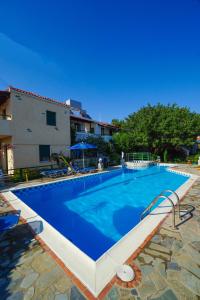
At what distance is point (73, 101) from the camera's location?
29.0m

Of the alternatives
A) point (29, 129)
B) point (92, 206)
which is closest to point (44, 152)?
point (29, 129)

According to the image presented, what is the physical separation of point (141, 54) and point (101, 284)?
17.5 metres

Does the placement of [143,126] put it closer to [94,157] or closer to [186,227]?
[94,157]

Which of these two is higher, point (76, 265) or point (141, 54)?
point (141, 54)

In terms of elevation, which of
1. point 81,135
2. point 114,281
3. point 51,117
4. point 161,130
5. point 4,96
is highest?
point 4,96

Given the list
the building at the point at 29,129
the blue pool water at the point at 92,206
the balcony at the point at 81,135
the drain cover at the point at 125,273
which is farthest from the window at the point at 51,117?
the drain cover at the point at 125,273

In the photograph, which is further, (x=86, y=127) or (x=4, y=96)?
(x=86, y=127)

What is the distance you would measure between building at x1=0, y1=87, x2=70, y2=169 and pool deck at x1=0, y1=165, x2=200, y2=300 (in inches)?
424

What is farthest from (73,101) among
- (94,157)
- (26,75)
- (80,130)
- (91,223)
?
(91,223)

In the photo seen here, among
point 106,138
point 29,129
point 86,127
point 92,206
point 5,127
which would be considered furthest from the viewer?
point 106,138

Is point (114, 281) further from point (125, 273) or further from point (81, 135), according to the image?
point (81, 135)

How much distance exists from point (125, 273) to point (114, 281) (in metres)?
0.27

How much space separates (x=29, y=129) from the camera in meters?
14.2

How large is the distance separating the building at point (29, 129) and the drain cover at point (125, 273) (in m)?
13.0
